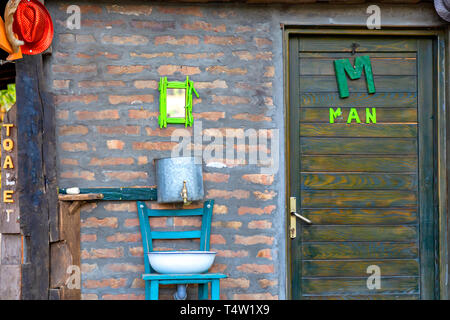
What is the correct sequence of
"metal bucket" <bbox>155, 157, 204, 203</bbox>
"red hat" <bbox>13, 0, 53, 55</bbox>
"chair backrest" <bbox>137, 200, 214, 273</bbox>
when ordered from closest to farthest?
"red hat" <bbox>13, 0, 53, 55</bbox> → "metal bucket" <bbox>155, 157, 204, 203</bbox> → "chair backrest" <bbox>137, 200, 214, 273</bbox>

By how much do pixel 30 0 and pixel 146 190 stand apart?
1476mm

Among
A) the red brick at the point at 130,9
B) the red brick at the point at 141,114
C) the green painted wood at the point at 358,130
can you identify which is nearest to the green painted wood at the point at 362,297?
the green painted wood at the point at 358,130

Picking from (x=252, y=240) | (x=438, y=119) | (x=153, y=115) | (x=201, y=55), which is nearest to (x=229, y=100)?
(x=201, y=55)

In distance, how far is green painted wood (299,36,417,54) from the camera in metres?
4.85

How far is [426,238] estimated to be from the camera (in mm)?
4840

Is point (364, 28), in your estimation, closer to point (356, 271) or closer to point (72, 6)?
point (356, 271)

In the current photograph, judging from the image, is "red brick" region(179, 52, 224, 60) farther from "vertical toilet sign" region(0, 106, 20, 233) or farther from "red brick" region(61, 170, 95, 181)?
"vertical toilet sign" region(0, 106, 20, 233)

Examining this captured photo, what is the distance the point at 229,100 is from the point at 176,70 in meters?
0.43

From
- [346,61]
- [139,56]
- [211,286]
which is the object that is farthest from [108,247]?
[346,61]

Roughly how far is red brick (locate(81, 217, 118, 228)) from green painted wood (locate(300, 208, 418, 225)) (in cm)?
136

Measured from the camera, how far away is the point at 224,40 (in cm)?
473

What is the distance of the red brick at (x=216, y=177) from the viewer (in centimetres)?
469

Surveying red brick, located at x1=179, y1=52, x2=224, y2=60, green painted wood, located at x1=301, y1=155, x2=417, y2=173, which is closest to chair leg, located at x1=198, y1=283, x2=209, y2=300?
green painted wood, located at x1=301, y1=155, x2=417, y2=173

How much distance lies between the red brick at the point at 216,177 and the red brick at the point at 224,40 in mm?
937
